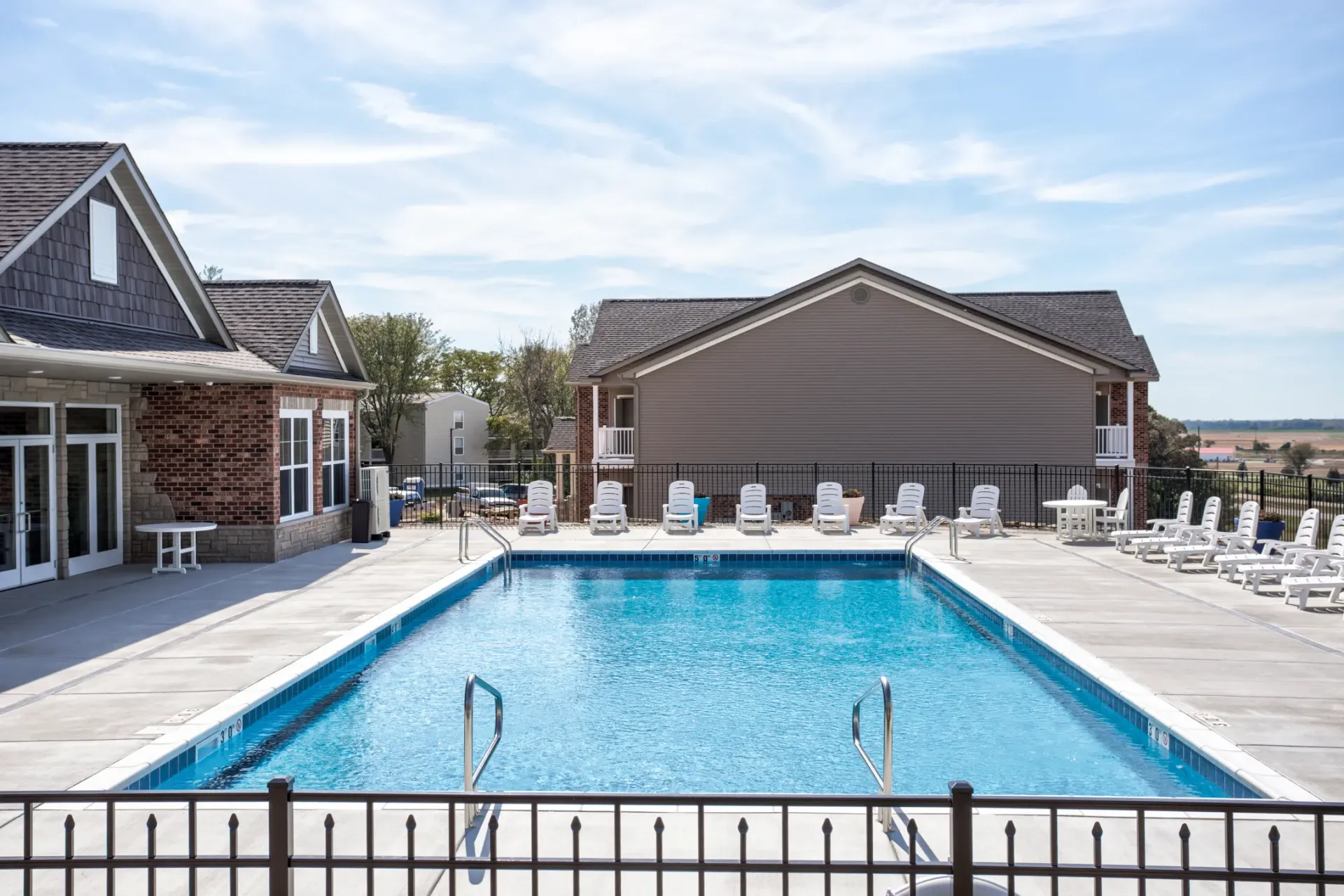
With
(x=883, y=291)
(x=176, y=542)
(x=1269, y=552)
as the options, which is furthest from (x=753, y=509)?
(x=176, y=542)

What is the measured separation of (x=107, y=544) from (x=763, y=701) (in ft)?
33.5

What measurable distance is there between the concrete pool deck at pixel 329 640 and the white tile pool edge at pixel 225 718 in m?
0.11

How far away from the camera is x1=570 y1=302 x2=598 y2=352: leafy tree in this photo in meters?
59.0

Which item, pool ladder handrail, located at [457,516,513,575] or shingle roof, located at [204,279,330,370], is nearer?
pool ladder handrail, located at [457,516,513,575]

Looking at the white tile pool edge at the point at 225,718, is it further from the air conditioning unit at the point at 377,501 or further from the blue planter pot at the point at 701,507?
the blue planter pot at the point at 701,507

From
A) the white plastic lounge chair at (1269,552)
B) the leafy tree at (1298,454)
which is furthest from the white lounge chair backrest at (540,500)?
the leafy tree at (1298,454)

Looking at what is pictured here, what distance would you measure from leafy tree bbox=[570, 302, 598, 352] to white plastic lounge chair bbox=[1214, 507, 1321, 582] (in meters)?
47.5

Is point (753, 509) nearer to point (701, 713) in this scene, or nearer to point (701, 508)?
point (701, 508)

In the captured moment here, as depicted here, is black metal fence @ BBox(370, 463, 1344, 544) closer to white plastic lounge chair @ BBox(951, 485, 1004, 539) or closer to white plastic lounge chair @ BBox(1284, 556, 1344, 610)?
white plastic lounge chair @ BBox(951, 485, 1004, 539)

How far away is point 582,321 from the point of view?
59.5 m

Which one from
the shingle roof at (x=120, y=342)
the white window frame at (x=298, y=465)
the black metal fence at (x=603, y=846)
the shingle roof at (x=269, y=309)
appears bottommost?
the black metal fence at (x=603, y=846)

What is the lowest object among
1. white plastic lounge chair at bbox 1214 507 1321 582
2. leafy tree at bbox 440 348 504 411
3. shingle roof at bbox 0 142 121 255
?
white plastic lounge chair at bbox 1214 507 1321 582

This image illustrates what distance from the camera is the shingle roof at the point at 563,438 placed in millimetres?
36219

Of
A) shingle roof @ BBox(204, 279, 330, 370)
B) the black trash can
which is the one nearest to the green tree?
shingle roof @ BBox(204, 279, 330, 370)
